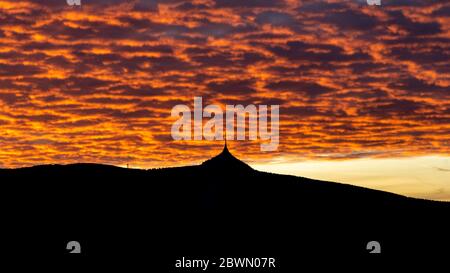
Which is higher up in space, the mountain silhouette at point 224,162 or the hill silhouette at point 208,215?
the mountain silhouette at point 224,162

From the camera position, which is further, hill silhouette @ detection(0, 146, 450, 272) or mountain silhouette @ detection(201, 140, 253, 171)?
mountain silhouette @ detection(201, 140, 253, 171)

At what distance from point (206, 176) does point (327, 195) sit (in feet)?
75.0

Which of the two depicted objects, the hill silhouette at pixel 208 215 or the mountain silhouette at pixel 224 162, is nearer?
the hill silhouette at pixel 208 215

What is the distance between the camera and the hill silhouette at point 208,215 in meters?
91.6

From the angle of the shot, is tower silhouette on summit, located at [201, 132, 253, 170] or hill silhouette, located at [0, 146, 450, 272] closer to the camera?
hill silhouette, located at [0, 146, 450, 272]

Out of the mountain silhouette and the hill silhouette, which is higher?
the mountain silhouette

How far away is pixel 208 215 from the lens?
101 m

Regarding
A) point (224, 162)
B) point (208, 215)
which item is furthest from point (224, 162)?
point (208, 215)

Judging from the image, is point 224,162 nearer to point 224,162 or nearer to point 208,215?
point 224,162

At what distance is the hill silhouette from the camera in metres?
91.6

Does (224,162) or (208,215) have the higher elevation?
(224,162)

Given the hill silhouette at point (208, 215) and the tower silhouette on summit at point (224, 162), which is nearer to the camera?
the hill silhouette at point (208, 215)

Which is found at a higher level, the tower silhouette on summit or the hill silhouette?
the tower silhouette on summit

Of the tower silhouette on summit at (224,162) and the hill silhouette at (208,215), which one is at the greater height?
the tower silhouette on summit at (224,162)
